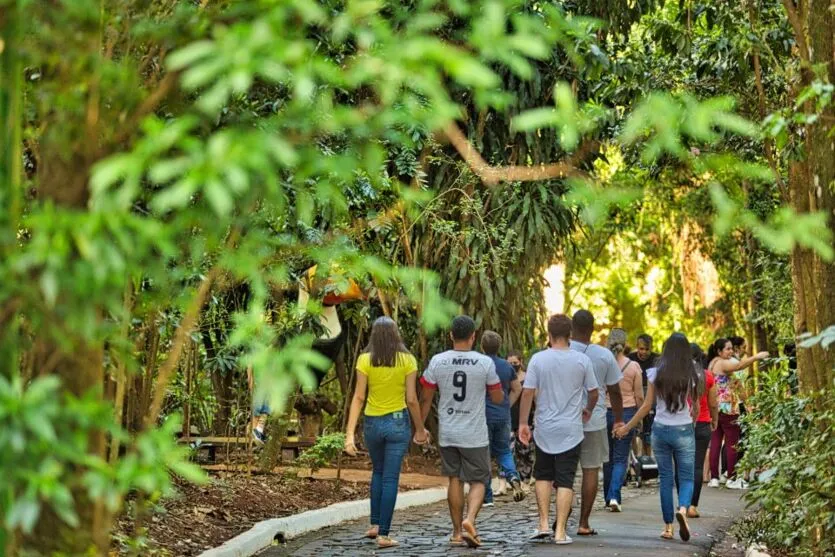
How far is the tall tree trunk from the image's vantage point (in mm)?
9391

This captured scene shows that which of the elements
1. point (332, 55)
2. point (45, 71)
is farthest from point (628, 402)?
point (45, 71)

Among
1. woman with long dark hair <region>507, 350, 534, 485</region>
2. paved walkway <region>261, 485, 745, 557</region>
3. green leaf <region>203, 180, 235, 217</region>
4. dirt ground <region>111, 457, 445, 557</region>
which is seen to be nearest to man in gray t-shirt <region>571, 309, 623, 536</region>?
paved walkway <region>261, 485, 745, 557</region>

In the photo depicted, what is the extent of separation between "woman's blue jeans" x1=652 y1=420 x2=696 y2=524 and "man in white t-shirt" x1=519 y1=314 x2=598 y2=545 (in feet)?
3.13

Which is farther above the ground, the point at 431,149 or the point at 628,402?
the point at 431,149

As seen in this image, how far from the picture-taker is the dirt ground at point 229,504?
11.0m

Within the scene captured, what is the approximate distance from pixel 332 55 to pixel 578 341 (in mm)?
3327

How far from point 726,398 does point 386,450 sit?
27.7 feet

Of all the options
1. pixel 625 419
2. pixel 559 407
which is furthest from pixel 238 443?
pixel 559 407

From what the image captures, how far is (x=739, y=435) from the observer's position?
63.1ft

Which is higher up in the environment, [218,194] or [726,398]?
[726,398]

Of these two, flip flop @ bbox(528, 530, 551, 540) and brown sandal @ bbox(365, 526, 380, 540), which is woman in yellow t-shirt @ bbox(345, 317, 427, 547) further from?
flip flop @ bbox(528, 530, 551, 540)

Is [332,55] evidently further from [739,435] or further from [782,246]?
[739,435]

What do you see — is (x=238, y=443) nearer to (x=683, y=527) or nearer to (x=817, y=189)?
(x=683, y=527)

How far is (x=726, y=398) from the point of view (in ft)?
61.8
